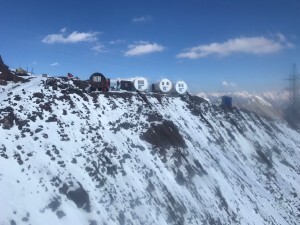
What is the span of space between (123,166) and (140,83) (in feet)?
80.1

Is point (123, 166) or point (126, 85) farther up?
point (126, 85)

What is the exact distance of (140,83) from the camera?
5550 cm

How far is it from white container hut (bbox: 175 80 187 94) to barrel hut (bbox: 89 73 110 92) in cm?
1768

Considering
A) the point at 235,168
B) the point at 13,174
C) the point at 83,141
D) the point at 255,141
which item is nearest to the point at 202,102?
the point at 255,141

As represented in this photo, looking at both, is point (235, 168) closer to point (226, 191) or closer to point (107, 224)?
point (226, 191)

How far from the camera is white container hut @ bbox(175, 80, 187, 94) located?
6162cm

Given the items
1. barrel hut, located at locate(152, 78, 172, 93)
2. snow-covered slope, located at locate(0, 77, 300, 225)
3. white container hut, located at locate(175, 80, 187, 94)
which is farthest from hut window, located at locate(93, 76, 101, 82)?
white container hut, located at locate(175, 80, 187, 94)

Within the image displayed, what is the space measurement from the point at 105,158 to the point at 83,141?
8.92 ft

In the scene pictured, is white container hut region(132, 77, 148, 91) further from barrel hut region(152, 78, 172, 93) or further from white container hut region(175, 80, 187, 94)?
white container hut region(175, 80, 187, 94)

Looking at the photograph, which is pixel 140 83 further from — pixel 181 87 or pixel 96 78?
pixel 96 78

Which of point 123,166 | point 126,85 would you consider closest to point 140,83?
point 126,85

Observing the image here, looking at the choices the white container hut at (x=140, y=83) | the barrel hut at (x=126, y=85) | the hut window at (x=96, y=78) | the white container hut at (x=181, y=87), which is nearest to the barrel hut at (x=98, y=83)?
the hut window at (x=96, y=78)

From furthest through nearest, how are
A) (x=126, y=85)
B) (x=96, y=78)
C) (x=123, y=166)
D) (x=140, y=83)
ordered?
(x=126, y=85), (x=140, y=83), (x=96, y=78), (x=123, y=166)

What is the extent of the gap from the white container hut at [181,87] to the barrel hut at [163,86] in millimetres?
1366
